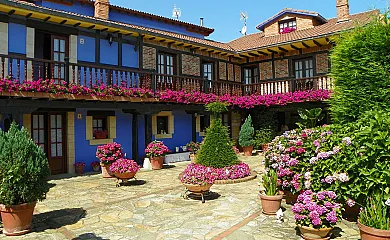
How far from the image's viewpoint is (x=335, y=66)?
7.07 metres

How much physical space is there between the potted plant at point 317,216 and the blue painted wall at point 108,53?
991 cm

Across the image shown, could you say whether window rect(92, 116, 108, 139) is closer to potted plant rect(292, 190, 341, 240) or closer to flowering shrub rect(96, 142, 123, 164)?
flowering shrub rect(96, 142, 123, 164)

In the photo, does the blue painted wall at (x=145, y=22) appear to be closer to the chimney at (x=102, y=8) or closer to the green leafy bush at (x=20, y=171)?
the chimney at (x=102, y=8)

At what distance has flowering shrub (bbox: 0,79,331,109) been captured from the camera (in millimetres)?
8914

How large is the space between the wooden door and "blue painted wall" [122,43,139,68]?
3377 mm

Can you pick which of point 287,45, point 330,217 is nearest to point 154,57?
point 287,45

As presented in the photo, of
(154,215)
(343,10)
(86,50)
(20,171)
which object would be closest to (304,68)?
(343,10)

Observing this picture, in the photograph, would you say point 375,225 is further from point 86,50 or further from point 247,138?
point 247,138

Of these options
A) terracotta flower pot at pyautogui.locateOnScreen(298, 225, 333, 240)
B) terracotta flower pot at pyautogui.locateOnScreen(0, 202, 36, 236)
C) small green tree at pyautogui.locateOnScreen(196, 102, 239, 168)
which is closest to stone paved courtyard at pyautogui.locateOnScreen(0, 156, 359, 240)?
terracotta flower pot at pyautogui.locateOnScreen(0, 202, 36, 236)

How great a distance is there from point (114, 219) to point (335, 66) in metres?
5.76

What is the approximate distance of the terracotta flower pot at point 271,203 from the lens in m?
5.90

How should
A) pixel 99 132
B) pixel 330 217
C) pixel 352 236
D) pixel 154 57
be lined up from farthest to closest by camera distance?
pixel 154 57
pixel 99 132
pixel 352 236
pixel 330 217

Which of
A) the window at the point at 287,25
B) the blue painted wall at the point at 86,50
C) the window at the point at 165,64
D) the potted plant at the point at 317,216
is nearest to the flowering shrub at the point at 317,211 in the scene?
the potted plant at the point at 317,216

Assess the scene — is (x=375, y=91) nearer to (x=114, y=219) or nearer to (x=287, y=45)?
(x=114, y=219)
